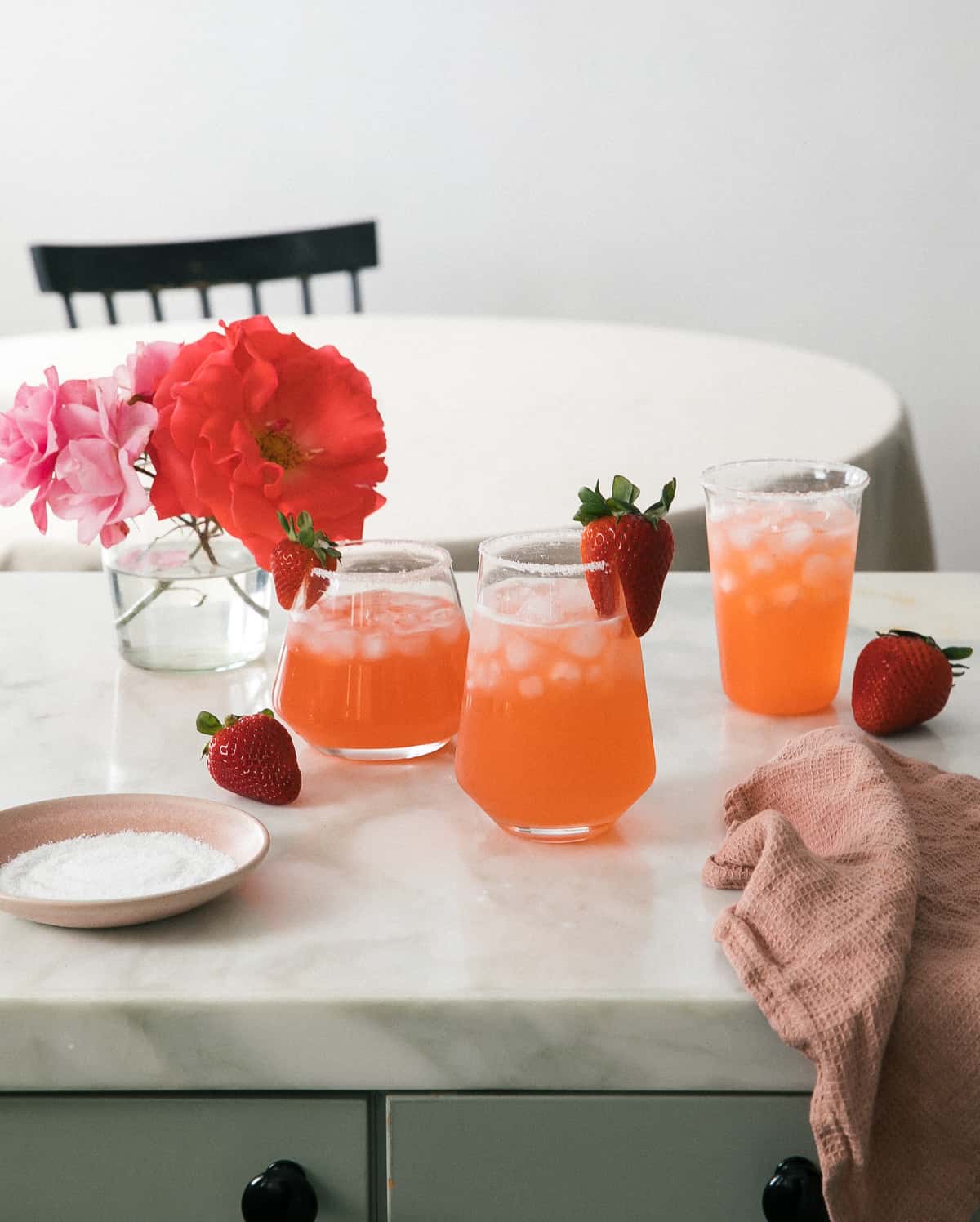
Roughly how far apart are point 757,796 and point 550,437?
0.93m

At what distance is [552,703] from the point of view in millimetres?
721

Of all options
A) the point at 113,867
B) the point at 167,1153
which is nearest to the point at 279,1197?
the point at 167,1153

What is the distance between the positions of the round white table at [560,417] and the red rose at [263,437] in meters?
0.41

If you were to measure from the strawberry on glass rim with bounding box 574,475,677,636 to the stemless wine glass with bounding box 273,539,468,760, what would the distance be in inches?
5.2

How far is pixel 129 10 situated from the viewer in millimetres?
3262

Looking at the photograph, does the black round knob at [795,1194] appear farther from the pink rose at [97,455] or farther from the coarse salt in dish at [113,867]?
the pink rose at [97,455]

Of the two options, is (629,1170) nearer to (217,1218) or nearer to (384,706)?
(217,1218)

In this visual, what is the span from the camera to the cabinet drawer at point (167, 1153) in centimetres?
64

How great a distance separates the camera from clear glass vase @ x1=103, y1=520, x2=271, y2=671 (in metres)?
0.97

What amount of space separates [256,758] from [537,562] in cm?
19

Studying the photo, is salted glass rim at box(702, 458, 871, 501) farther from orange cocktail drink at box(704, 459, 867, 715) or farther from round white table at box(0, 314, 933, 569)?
round white table at box(0, 314, 933, 569)

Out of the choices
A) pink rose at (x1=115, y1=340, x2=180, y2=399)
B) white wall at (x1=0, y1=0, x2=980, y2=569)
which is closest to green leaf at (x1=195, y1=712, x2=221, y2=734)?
pink rose at (x1=115, y1=340, x2=180, y2=399)

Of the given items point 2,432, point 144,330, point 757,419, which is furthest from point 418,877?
point 144,330

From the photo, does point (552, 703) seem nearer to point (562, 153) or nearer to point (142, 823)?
point (142, 823)
